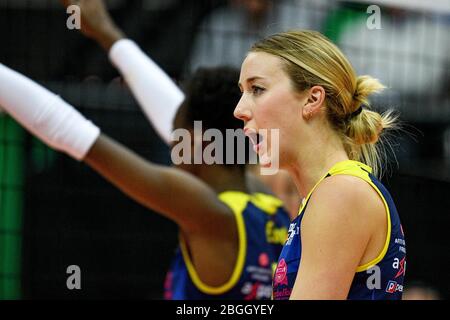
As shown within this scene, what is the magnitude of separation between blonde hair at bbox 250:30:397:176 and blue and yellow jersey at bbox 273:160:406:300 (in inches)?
5.5

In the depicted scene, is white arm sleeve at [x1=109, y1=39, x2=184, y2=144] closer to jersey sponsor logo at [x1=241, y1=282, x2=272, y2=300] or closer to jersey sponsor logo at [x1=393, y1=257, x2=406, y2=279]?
jersey sponsor logo at [x1=241, y1=282, x2=272, y2=300]

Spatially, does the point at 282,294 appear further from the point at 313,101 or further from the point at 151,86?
the point at 151,86

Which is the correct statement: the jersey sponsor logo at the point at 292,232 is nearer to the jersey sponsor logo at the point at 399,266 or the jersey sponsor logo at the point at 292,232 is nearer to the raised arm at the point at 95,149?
the jersey sponsor logo at the point at 399,266

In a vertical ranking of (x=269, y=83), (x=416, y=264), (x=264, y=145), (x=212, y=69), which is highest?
(x=212, y=69)

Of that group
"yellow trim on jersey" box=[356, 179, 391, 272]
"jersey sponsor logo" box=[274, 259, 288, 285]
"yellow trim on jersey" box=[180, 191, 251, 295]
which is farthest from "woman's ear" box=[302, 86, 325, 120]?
"yellow trim on jersey" box=[180, 191, 251, 295]

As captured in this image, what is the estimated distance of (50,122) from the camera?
2.92 metres

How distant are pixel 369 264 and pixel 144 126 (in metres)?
3.64

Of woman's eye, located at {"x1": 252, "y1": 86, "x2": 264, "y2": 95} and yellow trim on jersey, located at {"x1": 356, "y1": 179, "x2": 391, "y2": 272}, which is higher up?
woman's eye, located at {"x1": 252, "y1": 86, "x2": 264, "y2": 95}

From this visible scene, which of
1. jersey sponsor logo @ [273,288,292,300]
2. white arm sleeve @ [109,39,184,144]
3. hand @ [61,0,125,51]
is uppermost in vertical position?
hand @ [61,0,125,51]

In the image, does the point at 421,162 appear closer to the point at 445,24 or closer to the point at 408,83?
the point at 408,83

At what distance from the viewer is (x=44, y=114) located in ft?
9.53

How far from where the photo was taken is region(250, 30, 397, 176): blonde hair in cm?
223
